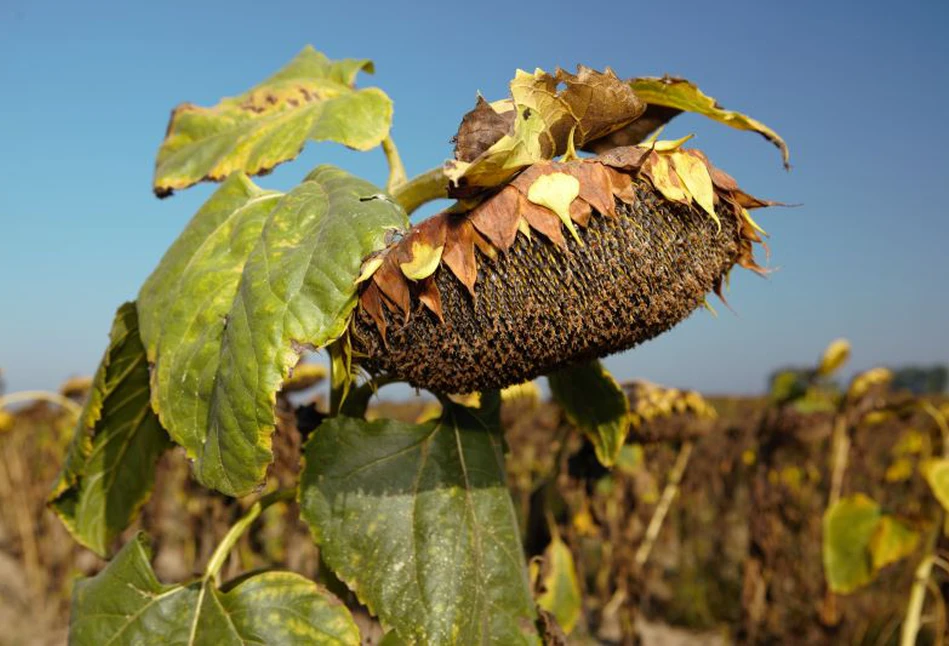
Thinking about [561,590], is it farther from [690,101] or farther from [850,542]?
[850,542]

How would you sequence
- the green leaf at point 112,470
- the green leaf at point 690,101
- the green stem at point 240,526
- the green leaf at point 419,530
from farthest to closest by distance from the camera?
the green leaf at point 112,470 < the green stem at point 240,526 < the green leaf at point 419,530 < the green leaf at point 690,101

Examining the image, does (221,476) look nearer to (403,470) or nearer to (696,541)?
(403,470)

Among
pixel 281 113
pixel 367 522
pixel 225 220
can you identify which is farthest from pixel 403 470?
pixel 281 113

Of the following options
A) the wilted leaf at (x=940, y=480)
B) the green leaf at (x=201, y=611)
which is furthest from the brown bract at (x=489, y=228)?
the wilted leaf at (x=940, y=480)

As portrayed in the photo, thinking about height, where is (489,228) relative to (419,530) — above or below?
above

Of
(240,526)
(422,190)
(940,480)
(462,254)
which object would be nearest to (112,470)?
(240,526)

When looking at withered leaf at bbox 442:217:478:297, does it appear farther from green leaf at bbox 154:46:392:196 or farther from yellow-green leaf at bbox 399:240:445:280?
green leaf at bbox 154:46:392:196

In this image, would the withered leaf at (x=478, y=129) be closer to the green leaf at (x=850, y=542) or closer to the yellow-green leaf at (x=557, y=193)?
the yellow-green leaf at (x=557, y=193)
